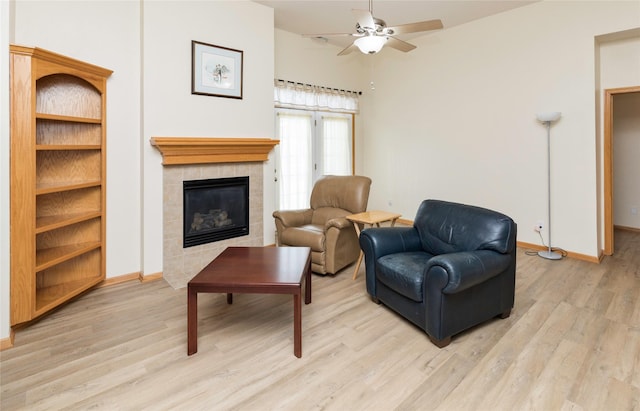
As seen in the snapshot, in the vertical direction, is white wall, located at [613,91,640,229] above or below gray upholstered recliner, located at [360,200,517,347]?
above

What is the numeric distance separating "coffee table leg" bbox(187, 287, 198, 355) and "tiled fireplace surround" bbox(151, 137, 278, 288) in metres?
1.25

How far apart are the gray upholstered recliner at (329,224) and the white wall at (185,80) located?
1.09m

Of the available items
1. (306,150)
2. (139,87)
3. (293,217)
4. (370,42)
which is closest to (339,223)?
(293,217)

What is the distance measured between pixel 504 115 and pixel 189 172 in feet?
12.9

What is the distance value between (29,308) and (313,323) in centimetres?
196

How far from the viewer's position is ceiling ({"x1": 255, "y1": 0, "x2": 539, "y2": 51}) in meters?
4.00

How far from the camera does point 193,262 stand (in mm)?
3594

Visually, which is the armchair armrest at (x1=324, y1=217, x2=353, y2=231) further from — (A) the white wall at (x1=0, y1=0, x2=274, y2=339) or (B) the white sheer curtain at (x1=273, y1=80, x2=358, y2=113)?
(B) the white sheer curtain at (x1=273, y1=80, x2=358, y2=113)

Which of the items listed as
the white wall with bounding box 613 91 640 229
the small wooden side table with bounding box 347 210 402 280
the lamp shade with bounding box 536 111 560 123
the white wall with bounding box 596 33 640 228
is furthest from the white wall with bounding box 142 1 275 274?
the white wall with bounding box 613 91 640 229

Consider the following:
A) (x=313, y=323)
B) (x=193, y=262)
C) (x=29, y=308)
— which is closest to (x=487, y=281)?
(x=313, y=323)

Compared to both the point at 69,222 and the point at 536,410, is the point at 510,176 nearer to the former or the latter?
the point at 536,410

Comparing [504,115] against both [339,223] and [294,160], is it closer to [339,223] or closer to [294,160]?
[339,223]

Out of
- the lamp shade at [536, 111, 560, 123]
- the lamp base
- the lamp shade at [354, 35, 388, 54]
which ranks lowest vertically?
the lamp base

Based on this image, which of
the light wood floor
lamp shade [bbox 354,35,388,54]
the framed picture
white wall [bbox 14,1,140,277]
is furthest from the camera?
Answer: the framed picture
